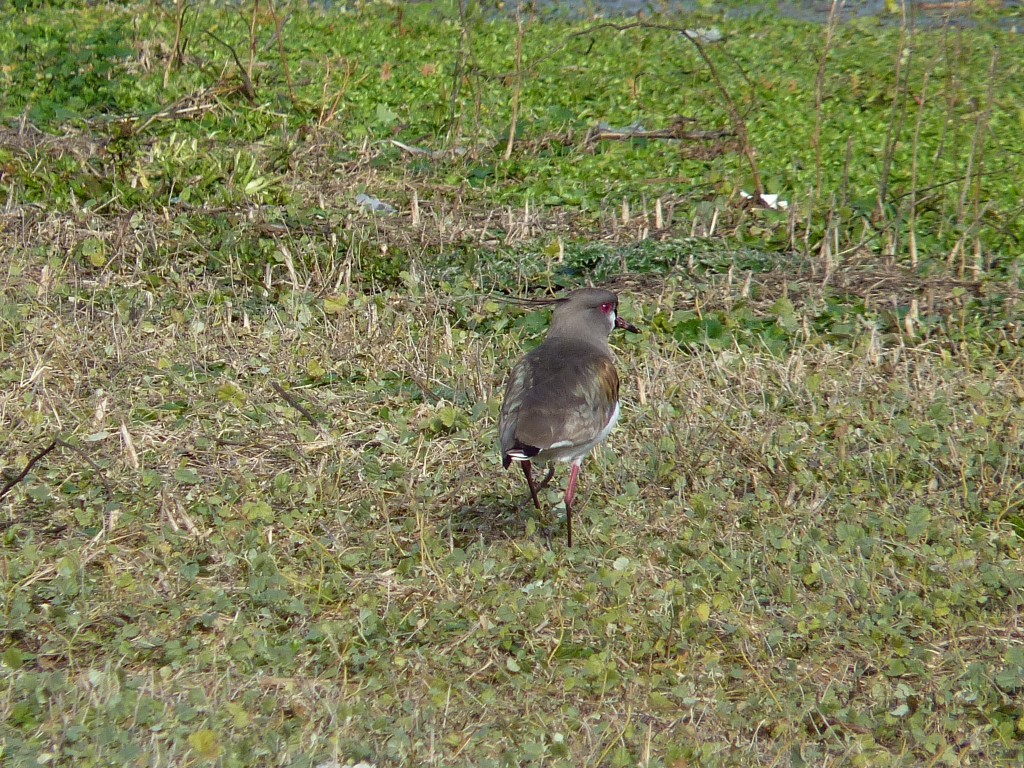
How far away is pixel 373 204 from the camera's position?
8180 millimetres

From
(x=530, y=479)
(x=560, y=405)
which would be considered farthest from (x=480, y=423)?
(x=560, y=405)

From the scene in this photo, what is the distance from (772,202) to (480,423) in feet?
9.50

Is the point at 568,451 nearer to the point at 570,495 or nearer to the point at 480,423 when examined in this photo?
the point at 570,495

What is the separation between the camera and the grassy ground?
426cm

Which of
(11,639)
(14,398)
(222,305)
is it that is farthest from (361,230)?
(11,639)

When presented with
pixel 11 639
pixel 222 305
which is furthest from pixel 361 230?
pixel 11 639

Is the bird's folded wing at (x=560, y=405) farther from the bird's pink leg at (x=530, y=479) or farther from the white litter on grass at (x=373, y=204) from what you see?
the white litter on grass at (x=373, y=204)

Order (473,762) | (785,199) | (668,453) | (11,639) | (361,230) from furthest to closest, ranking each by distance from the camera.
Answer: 1. (785,199)
2. (361,230)
3. (668,453)
4. (11,639)
5. (473,762)

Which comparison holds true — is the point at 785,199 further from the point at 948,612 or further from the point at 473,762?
the point at 473,762

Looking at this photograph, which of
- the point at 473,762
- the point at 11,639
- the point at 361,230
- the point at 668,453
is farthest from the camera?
the point at 361,230

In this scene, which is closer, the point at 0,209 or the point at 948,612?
the point at 948,612

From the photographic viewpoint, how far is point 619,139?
906 cm

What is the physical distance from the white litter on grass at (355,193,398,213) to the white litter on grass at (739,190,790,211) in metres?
2.06

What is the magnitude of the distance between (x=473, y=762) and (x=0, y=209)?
5155mm
